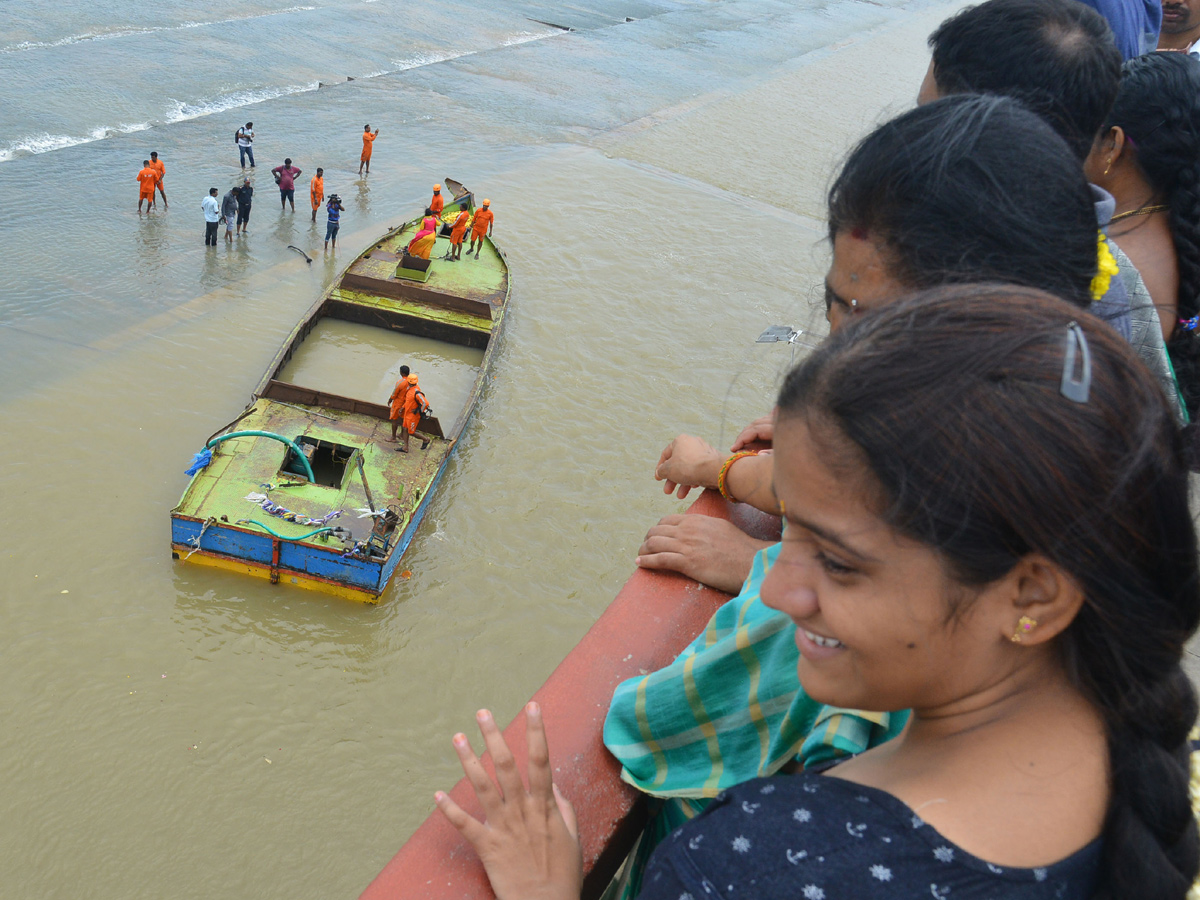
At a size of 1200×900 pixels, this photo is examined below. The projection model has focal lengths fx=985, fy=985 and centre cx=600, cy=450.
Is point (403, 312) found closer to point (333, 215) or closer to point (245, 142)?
point (333, 215)

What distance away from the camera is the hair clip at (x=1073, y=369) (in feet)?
3.28

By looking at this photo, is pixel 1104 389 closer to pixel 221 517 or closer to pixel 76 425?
pixel 221 517

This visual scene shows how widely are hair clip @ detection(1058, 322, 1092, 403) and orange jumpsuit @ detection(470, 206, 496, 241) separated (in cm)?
1640

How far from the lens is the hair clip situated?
1000 mm

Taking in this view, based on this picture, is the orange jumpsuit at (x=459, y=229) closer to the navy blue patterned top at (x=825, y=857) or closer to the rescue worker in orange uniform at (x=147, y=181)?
the rescue worker in orange uniform at (x=147, y=181)

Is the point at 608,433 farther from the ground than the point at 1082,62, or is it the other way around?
the point at 1082,62

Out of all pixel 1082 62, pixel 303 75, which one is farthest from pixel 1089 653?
pixel 303 75

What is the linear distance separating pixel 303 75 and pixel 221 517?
19.7 meters

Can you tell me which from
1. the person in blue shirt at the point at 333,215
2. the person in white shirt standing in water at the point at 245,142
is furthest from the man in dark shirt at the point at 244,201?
the person in white shirt standing in water at the point at 245,142

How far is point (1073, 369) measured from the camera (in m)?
1.01

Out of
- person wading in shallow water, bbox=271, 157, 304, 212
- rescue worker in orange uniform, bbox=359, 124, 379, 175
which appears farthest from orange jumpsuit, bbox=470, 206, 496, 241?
rescue worker in orange uniform, bbox=359, 124, 379, 175

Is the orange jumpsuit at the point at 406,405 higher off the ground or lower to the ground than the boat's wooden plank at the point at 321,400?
higher

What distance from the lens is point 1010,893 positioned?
0.95m

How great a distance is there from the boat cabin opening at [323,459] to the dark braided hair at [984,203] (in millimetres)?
9623
